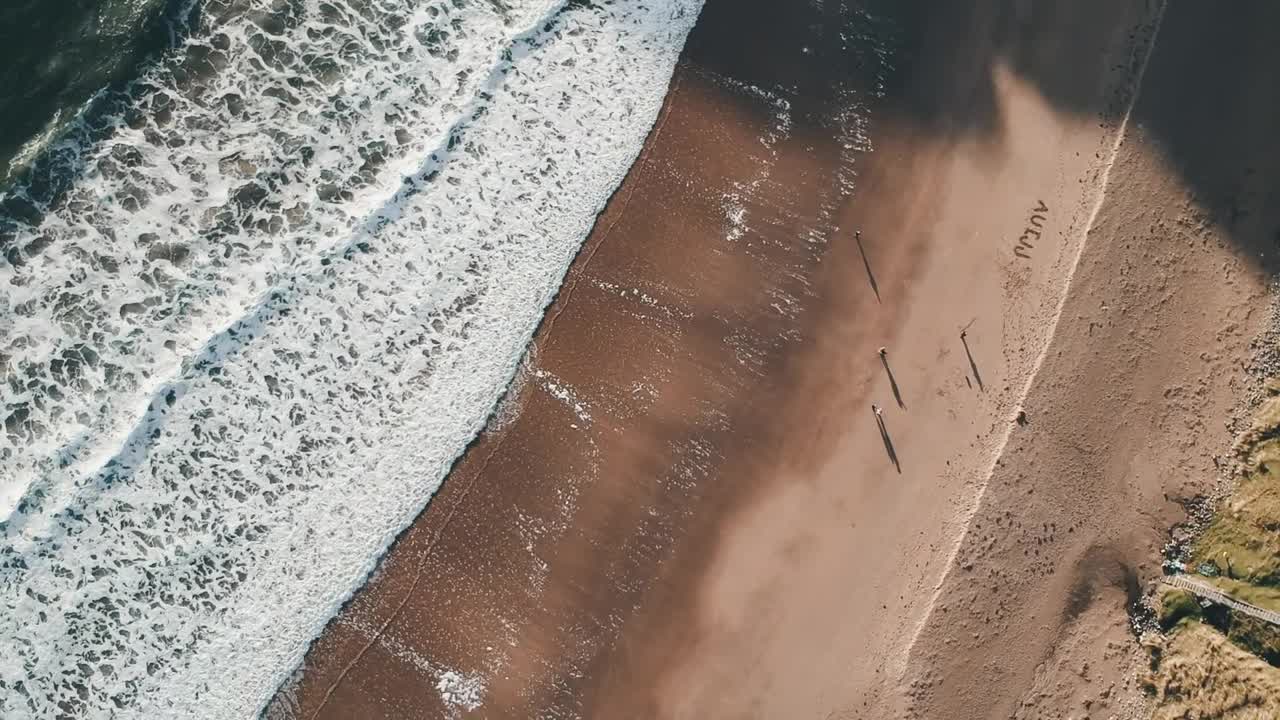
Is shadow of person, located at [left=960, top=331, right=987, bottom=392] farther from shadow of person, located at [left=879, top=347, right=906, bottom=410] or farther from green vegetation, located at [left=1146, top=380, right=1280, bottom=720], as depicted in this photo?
green vegetation, located at [left=1146, top=380, right=1280, bottom=720]

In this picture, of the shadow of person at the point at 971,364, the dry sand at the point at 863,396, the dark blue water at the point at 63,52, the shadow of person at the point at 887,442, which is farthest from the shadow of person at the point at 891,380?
the dark blue water at the point at 63,52

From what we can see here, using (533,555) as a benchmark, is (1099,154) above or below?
above

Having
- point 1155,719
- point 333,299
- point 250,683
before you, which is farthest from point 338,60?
point 1155,719

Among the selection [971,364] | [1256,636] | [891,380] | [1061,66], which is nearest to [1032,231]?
[971,364]

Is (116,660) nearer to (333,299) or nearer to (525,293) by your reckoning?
(333,299)

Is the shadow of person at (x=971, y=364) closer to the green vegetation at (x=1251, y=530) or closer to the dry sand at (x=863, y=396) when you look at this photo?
the dry sand at (x=863, y=396)

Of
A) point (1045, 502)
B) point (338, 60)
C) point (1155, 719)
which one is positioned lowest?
point (1155, 719)
